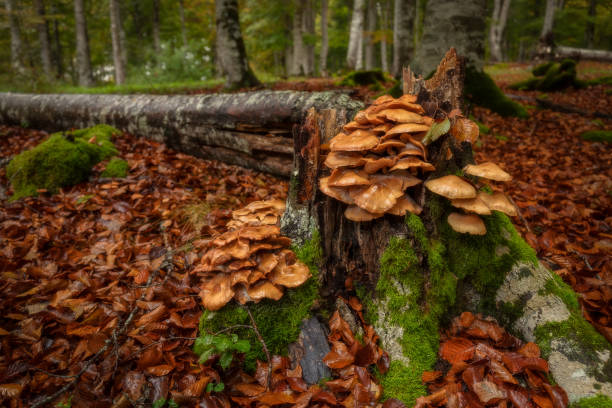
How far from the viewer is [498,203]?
6.15ft

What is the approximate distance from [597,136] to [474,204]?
671 centimetres

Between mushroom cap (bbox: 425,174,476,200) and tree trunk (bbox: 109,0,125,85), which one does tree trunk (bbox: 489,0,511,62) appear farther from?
mushroom cap (bbox: 425,174,476,200)

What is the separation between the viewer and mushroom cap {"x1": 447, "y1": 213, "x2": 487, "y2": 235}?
196cm

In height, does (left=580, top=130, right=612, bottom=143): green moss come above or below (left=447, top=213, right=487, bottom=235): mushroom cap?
above

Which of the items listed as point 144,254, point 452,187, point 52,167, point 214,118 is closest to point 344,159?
point 452,187

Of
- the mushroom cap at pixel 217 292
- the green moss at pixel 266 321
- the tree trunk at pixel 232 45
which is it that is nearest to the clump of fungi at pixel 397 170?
the green moss at pixel 266 321

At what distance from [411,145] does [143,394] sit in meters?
2.30

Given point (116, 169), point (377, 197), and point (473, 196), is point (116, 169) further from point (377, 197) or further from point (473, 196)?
point (473, 196)

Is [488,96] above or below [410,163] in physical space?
above

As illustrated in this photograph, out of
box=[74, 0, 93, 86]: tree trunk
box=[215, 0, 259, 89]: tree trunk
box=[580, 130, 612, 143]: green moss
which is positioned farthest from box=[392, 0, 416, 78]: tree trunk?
box=[74, 0, 93, 86]: tree trunk

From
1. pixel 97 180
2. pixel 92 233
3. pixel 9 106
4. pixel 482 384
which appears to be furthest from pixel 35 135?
pixel 482 384

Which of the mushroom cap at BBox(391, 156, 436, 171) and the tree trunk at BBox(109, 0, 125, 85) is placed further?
the tree trunk at BBox(109, 0, 125, 85)

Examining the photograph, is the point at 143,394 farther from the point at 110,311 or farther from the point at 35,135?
the point at 35,135

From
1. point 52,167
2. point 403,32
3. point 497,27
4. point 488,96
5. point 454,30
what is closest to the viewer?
point 52,167
